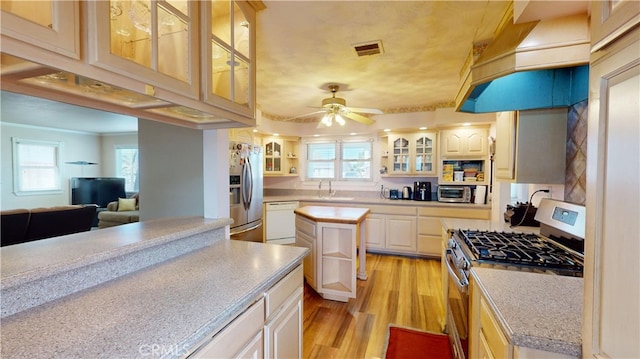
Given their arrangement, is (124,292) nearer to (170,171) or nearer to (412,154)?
(170,171)

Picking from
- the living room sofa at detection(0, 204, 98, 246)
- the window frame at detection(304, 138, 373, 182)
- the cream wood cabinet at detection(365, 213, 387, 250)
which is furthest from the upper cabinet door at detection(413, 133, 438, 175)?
the living room sofa at detection(0, 204, 98, 246)

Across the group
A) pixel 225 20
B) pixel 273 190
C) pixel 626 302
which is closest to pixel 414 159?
pixel 273 190

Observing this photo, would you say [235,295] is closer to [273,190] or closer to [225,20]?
[225,20]

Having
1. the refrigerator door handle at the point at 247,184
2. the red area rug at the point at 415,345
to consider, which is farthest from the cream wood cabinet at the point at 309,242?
the refrigerator door handle at the point at 247,184

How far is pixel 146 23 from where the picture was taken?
41.1 inches

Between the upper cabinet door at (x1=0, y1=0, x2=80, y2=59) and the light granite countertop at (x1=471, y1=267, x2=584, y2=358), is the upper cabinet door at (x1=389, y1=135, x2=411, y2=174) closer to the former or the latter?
the light granite countertop at (x1=471, y1=267, x2=584, y2=358)

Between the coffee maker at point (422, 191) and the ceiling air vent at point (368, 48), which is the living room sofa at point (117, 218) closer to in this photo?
the ceiling air vent at point (368, 48)

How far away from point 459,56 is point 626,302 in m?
2.43

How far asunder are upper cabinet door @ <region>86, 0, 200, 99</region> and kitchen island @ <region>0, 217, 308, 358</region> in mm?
709

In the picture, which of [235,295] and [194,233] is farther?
[194,233]

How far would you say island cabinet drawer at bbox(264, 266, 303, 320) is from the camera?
47.0 inches

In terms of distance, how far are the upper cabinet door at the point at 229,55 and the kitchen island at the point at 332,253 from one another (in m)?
1.53

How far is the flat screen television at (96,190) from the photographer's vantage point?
639 centimetres

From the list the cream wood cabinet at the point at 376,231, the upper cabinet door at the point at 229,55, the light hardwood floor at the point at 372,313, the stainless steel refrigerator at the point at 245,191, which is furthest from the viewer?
the cream wood cabinet at the point at 376,231
